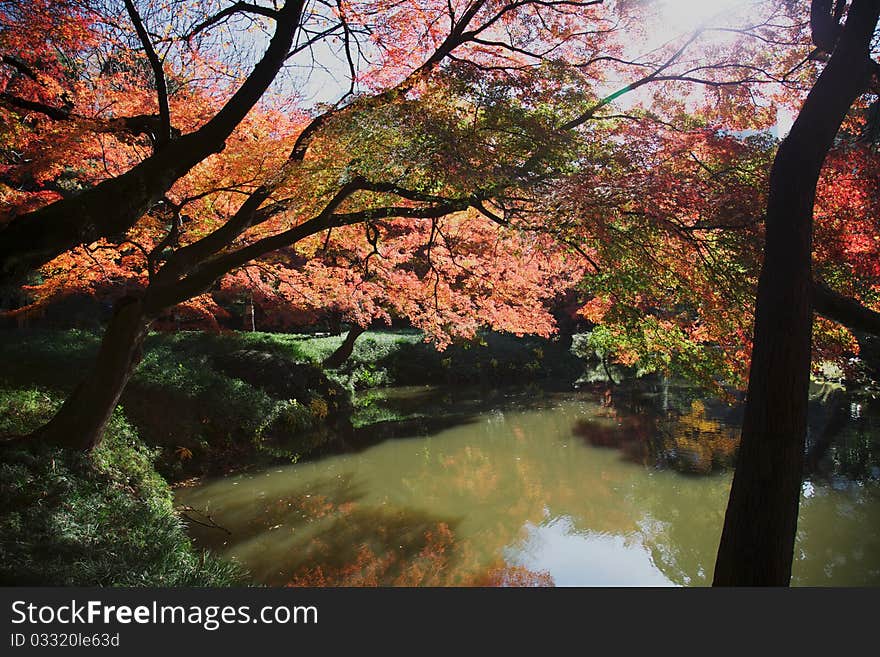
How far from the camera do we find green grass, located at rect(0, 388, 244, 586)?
3.54 metres

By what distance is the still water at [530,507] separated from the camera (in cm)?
569

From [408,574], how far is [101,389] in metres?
3.72

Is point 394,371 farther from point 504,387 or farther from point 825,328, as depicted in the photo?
point 825,328

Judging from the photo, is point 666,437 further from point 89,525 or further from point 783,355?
point 89,525

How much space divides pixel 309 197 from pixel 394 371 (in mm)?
13169

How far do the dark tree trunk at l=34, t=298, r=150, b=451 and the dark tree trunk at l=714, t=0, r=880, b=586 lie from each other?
575 centimetres

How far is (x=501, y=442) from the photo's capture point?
10844 mm

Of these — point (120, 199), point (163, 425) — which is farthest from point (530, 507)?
point (120, 199)

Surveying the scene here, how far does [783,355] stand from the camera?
320 cm

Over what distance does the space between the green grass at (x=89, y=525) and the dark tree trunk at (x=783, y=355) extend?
3.65 meters

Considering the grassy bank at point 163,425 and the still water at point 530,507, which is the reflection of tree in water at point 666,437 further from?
the grassy bank at point 163,425

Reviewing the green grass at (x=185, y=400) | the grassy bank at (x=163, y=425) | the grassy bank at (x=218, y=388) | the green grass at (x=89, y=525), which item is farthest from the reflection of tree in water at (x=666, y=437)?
the green grass at (x=89, y=525)

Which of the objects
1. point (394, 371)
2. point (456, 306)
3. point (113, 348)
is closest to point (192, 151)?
point (113, 348)

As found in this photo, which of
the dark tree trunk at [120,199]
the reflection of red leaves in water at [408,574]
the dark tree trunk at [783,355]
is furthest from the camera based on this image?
the reflection of red leaves in water at [408,574]
